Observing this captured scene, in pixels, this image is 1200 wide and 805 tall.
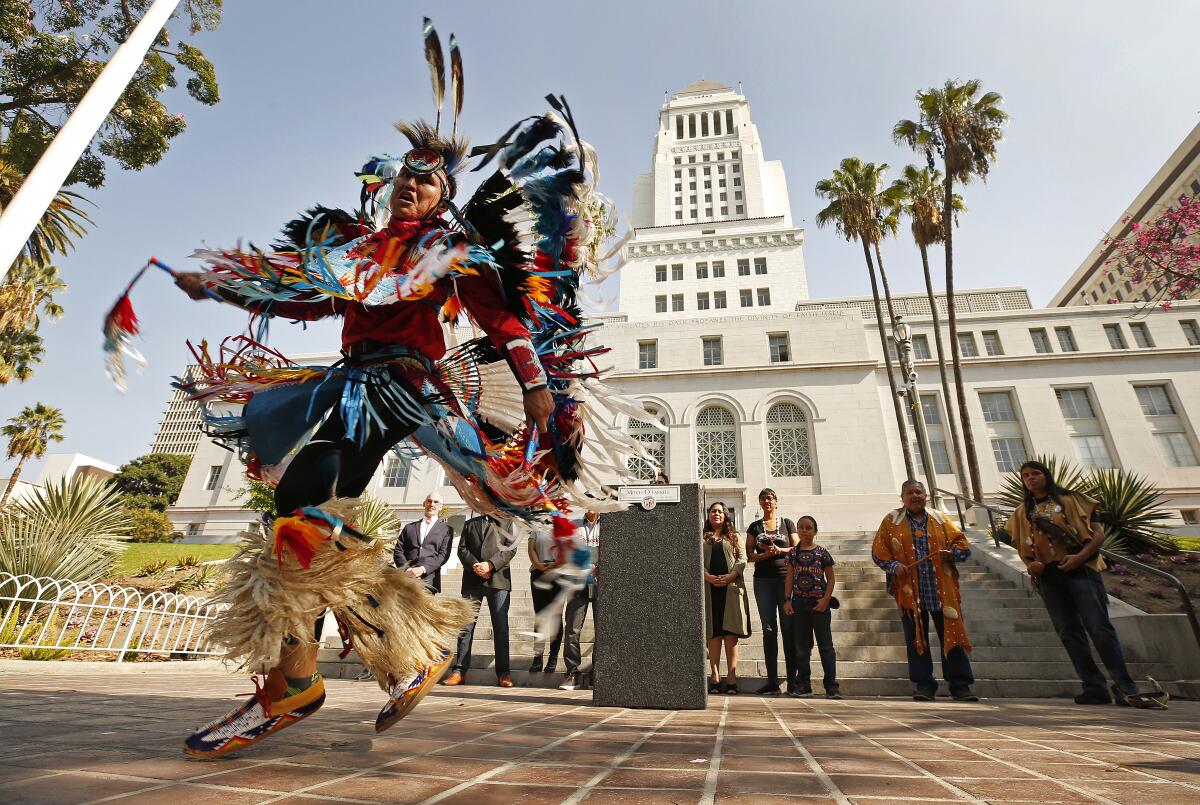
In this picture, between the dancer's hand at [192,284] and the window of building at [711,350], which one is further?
the window of building at [711,350]

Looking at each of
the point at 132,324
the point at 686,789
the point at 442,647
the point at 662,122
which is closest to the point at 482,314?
the point at 442,647

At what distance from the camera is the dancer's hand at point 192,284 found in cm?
220

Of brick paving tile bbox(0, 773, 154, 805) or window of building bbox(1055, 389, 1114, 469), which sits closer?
brick paving tile bbox(0, 773, 154, 805)

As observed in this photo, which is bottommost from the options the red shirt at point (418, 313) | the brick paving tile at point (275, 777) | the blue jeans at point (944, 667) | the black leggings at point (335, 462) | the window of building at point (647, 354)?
the brick paving tile at point (275, 777)

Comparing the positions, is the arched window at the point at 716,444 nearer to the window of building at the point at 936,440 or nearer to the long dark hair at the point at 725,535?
the window of building at the point at 936,440

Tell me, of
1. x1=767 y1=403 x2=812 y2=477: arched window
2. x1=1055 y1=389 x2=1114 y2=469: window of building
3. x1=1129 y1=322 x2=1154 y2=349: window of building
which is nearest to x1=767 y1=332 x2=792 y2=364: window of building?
x1=767 y1=403 x2=812 y2=477: arched window

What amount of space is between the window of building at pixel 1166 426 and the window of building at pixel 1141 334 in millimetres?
2443

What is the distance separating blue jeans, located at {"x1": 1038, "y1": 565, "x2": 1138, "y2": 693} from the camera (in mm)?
4281

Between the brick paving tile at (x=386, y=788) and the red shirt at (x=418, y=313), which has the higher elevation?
the red shirt at (x=418, y=313)

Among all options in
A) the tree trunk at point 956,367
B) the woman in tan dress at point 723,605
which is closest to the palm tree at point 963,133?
the tree trunk at point 956,367

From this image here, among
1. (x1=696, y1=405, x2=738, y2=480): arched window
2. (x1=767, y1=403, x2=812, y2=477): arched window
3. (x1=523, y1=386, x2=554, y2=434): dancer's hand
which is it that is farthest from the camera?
(x1=696, y1=405, x2=738, y2=480): arched window

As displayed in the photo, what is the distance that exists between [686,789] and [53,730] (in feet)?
7.07

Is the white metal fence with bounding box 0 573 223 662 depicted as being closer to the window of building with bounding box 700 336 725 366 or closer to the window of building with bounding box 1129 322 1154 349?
the window of building with bounding box 700 336 725 366

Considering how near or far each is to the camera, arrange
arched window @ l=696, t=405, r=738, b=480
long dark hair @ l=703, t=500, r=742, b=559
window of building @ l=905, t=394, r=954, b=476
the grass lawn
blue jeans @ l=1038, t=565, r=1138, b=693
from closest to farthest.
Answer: blue jeans @ l=1038, t=565, r=1138, b=693 < long dark hair @ l=703, t=500, r=742, b=559 < the grass lawn < arched window @ l=696, t=405, r=738, b=480 < window of building @ l=905, t=394, r=954, b=476
